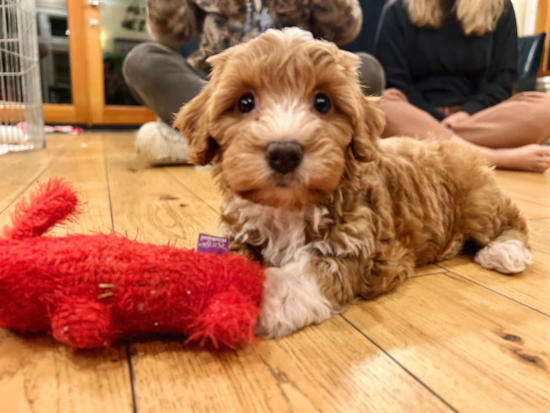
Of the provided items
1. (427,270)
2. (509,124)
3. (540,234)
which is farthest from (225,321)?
(509,124)

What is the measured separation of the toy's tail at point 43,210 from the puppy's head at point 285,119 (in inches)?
14.1

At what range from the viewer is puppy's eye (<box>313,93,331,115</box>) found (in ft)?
4.06

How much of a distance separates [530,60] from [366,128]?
673 cm

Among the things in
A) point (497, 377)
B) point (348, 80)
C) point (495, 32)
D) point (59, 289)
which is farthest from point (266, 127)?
point (495, 32)

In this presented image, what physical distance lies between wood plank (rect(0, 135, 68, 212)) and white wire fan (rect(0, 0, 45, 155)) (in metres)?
0.23

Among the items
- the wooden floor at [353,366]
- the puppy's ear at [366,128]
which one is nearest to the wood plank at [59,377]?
the wooden floor at [353,366]

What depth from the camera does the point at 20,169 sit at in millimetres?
3303

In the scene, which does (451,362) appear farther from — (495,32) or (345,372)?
(495,32)

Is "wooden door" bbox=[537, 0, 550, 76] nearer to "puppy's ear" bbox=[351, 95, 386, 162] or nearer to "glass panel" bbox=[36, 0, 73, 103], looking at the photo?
"puppy's ear" bbox=[351, 95, 386, 162]

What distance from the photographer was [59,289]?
3.14 ft

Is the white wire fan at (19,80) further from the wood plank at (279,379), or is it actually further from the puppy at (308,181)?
the wood plank at (279,379)

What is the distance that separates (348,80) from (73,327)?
2.92 ft

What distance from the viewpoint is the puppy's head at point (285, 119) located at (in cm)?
109

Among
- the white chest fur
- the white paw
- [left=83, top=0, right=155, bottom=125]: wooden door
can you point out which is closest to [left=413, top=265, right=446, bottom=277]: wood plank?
the white paw
